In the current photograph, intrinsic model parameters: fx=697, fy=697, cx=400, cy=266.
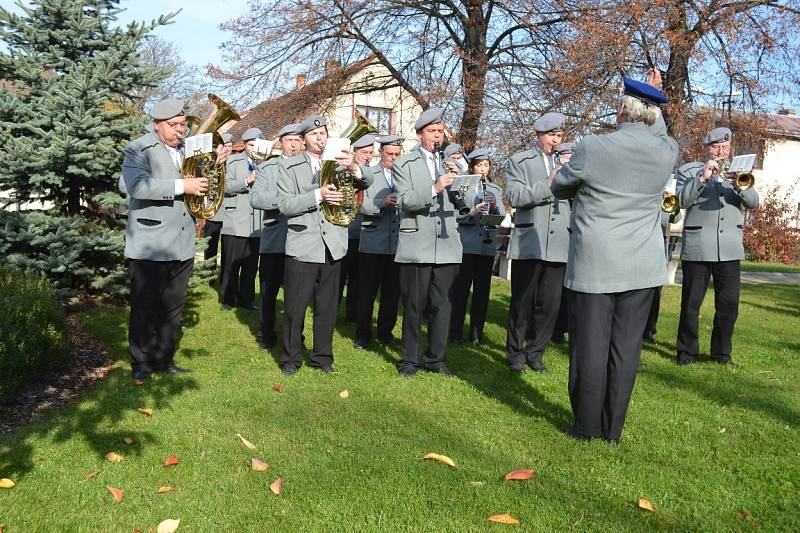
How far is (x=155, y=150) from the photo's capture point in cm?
618

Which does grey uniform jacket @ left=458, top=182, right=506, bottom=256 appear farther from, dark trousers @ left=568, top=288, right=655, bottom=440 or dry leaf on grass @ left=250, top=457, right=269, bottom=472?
dry leaf on grass @ left=250, top=457, right=269, bottom=472

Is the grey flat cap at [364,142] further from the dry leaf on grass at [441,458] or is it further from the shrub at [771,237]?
the shrub at [771,237]

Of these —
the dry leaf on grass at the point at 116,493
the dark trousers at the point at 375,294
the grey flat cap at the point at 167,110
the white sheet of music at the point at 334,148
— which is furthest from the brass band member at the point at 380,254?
the dry leaf on grass at the point at 116,493

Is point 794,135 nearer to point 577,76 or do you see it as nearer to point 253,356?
point 577,76

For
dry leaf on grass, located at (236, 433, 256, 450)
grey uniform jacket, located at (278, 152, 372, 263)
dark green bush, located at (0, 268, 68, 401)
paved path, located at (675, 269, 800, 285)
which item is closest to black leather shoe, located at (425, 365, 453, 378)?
grey uniform jacket, located at (278, 152, 372, 263)

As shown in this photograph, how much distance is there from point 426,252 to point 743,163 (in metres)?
3.19

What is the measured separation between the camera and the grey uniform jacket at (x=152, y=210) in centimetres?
607

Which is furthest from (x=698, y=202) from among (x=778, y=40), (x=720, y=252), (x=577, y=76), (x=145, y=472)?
(x=778, y=40)

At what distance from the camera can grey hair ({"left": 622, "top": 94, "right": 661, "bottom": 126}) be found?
4.59 meters

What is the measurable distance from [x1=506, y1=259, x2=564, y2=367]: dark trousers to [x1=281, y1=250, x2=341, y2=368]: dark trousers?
71.8 inches

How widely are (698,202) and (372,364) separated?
3.84 m

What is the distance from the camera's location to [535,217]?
275 inches

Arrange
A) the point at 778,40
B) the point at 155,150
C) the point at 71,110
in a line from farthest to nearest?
the point at 778,40, the point at 71,110, the point at 155,150

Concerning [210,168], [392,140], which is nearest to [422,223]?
[392,140]
